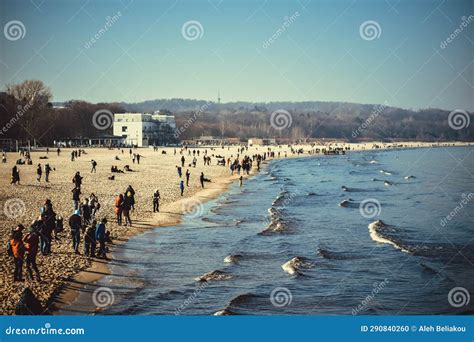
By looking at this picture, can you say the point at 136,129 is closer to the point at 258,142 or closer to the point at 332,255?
the point at 258,142

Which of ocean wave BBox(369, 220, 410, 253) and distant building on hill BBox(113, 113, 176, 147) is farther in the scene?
distant building on hill BBox(113, 113, 176, 147)

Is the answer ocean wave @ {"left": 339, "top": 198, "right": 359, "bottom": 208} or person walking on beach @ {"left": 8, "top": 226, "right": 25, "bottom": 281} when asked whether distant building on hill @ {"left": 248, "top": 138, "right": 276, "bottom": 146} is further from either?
person walking on beach @ {"left": 8, "top": 226, "right": 25, "bottom": 281}

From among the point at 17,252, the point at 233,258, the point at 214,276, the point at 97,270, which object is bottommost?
the point at 214,276

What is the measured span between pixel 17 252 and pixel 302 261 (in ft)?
31.6

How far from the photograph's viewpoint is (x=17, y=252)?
13.2 m

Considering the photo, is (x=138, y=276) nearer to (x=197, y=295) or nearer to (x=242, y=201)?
(x=197, y=295)

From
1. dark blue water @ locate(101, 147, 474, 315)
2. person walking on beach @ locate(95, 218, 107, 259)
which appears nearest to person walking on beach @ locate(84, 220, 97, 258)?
person walking on beach @ locate(95, 218, 107, 259)

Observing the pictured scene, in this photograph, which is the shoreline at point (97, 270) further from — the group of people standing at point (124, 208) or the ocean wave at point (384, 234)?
the ocean wave at point (384, 234)

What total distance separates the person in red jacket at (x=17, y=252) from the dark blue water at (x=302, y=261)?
8.24 ft

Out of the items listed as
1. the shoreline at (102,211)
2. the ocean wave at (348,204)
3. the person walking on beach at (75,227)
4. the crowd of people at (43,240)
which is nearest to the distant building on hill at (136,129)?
the shoreline at (102,211)

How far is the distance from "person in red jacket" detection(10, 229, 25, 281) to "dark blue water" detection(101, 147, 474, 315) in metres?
2.51

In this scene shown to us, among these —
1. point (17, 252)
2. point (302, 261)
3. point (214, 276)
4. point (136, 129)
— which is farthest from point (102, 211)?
point (136, 129)

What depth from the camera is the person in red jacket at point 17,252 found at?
1317cm

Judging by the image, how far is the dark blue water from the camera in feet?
46.8
